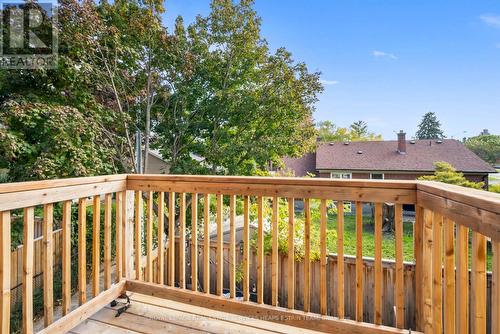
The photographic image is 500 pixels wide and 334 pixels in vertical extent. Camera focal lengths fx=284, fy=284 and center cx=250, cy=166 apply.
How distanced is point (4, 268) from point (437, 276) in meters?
2.27

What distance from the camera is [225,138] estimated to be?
21.5 feet

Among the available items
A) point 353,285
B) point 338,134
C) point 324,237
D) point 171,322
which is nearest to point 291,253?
point 324,237

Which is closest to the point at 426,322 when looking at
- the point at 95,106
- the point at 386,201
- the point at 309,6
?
the point at 386,201

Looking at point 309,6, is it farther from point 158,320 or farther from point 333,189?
point 158,320

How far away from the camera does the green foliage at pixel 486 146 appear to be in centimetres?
1155

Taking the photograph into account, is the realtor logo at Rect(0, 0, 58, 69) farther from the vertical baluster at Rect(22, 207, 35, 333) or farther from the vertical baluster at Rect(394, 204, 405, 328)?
the vertical baluster at Rect(394, 204, 405, 328)

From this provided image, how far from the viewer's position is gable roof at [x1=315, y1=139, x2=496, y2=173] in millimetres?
15336

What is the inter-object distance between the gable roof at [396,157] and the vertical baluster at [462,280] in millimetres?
14485

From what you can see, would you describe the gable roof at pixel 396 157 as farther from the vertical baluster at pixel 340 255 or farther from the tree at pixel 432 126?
the tree at pixel 432 126

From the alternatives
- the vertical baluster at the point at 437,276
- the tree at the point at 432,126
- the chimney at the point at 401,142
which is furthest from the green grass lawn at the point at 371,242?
the tree at the point at 432,126

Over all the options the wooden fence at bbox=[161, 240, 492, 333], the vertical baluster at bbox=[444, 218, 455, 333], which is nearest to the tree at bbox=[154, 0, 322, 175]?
the wooden fence at bbox=[161, 240, 492, 333]

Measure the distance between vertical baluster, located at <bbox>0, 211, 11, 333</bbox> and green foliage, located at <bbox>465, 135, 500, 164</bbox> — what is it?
1475 cm

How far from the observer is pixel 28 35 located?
14.3 feet

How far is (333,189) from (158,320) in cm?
149
